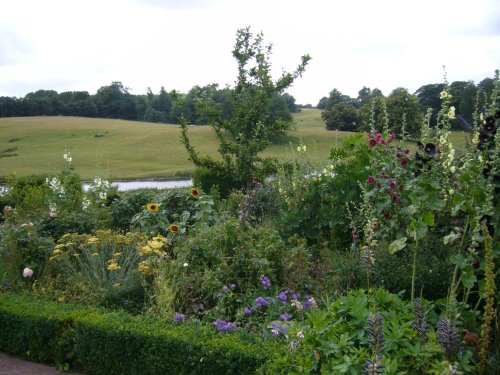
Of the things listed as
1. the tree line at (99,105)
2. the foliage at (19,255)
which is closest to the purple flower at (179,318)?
the foliage at (19,255)

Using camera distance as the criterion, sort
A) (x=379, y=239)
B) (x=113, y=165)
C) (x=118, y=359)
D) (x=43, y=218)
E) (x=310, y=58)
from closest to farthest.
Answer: (x=118, y=359) → (x=379, y=239) → (x=43, y=218) → (x=310, y=58) → (x=113, y=165)

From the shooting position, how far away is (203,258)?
5.65 metres

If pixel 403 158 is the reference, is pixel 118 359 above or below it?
below

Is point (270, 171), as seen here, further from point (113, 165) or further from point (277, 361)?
point (113, 165)

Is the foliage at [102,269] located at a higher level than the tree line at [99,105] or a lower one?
lower

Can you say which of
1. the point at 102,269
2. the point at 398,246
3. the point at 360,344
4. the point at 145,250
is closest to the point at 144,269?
the point at 145,250

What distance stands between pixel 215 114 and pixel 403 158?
6886 mm

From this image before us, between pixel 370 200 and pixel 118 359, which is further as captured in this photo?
pixel 370 200

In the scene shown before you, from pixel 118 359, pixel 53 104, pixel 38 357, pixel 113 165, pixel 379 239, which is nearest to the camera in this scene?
pixel 118 359

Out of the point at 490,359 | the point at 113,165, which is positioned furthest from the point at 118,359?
the point at 113,165

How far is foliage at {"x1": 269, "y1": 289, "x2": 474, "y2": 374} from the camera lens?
114 inches

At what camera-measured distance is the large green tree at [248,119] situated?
11977 millimetres

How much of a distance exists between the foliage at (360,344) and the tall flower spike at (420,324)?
27mm

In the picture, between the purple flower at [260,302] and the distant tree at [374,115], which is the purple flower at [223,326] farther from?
the distant tree at [374,115]
